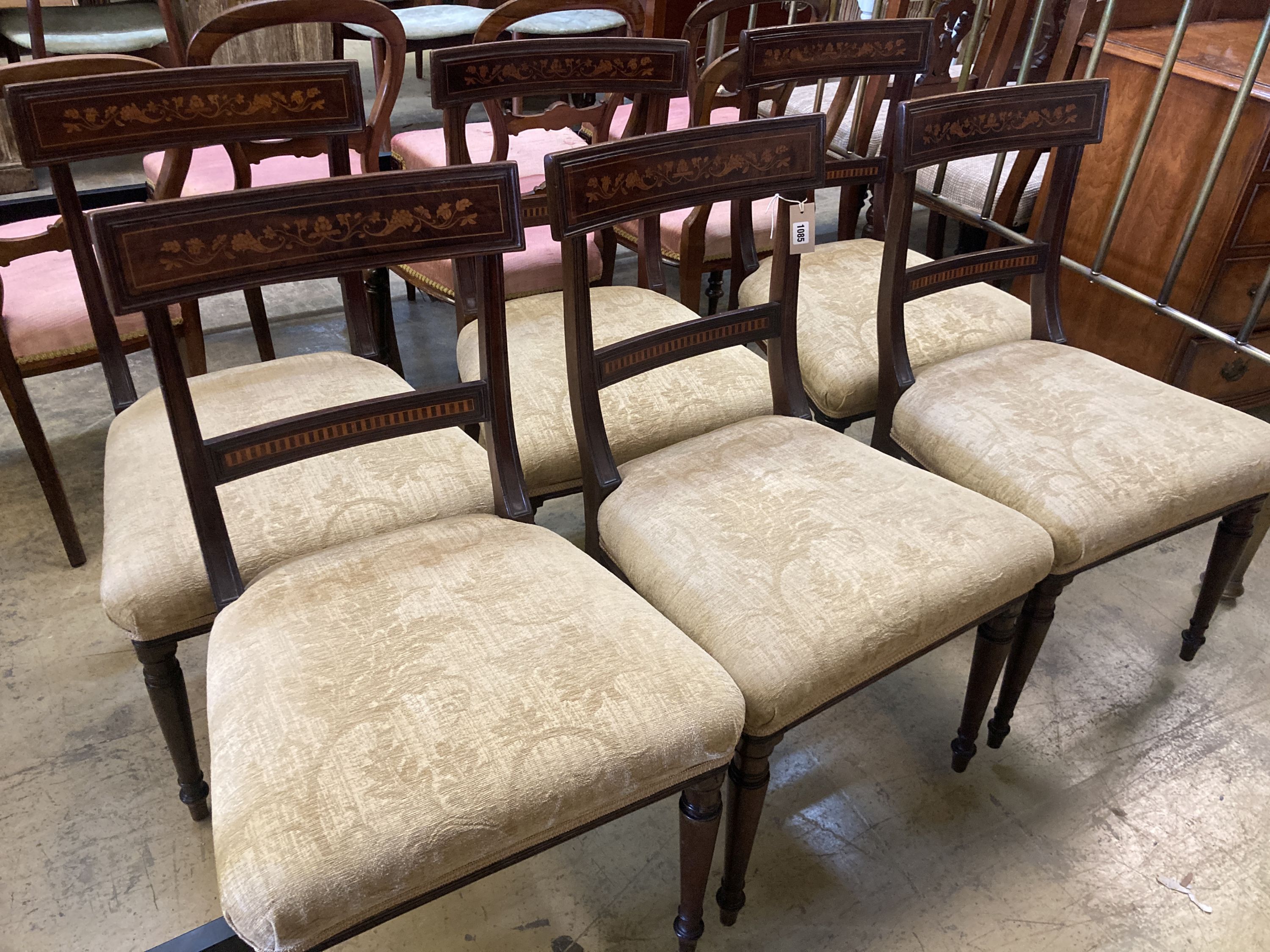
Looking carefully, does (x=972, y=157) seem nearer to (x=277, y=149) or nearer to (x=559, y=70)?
(x=559, y=70)

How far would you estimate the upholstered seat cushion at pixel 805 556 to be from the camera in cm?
99

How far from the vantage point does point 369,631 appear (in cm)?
94

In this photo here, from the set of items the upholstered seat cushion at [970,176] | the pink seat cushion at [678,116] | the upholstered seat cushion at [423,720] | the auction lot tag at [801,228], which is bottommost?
the upholstered seat cushion at [423,720]

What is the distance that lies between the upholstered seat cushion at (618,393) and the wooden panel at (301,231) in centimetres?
30

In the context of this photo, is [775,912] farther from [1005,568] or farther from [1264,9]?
[1264,9]

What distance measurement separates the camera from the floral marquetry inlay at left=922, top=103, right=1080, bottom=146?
4.28 ft

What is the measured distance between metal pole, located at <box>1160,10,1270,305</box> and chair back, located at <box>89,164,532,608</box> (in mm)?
1293

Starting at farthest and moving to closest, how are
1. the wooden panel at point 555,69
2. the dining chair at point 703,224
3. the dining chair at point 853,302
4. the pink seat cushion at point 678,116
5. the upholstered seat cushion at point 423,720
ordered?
the pink seat cushion at point 678,116
the dining chair at point 703,224
the dining chair at point 853,302
the wooden panel at point 555,69
the upholstered seat cushion at point 423,720

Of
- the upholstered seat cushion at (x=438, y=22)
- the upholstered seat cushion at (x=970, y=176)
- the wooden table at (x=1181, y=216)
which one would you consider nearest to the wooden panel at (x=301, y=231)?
the upholstered seat cushion at (x=970, y=176)

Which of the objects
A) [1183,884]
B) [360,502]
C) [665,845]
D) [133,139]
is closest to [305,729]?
[360,502]

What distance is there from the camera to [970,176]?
2211 mm

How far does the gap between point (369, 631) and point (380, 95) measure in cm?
122

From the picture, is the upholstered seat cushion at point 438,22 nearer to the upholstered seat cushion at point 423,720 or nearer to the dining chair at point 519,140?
the dining chair at point 519,140

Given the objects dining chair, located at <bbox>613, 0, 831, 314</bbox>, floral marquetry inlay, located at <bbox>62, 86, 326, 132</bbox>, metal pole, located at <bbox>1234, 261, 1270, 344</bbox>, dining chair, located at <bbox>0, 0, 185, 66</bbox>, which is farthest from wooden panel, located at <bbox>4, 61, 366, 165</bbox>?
dining chair, located at <bbox>0, 0, 185, 66</bbox>
